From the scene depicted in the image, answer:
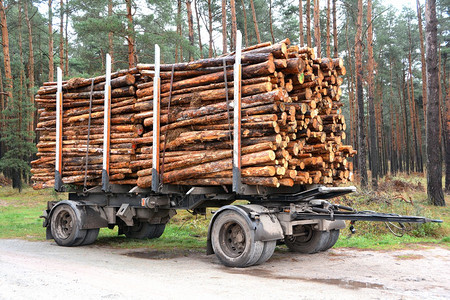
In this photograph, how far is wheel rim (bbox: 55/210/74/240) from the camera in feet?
34.7

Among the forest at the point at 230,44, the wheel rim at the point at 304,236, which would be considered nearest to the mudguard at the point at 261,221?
the wheel rim at the point at 304,236

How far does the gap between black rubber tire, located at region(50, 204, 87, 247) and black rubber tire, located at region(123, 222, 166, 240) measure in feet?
5.54

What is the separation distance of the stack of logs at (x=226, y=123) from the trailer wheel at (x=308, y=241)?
113 cm

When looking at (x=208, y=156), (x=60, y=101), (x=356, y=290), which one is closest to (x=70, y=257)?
(x=208, y=156)

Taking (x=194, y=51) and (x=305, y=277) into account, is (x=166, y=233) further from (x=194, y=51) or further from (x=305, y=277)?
(x=194, y=51)

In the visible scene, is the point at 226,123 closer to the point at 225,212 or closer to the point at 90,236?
the point at 225,212

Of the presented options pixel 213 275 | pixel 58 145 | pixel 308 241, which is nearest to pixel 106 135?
pixel 58 145

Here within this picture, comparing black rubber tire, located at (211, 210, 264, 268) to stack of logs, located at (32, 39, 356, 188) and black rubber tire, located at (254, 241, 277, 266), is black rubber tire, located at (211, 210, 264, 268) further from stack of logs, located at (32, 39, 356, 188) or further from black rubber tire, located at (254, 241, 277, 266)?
stack of logs, located at (32, 39, 356, 188)

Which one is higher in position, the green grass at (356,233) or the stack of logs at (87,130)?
the stack of logs at (87,130)

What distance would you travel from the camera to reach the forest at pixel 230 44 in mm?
19062

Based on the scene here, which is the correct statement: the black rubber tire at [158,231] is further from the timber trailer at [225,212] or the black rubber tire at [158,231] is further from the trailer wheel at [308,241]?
the trailer wheel at [308,241]

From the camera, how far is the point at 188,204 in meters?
9.32

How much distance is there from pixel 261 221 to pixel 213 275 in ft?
4.16

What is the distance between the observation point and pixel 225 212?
807cm
